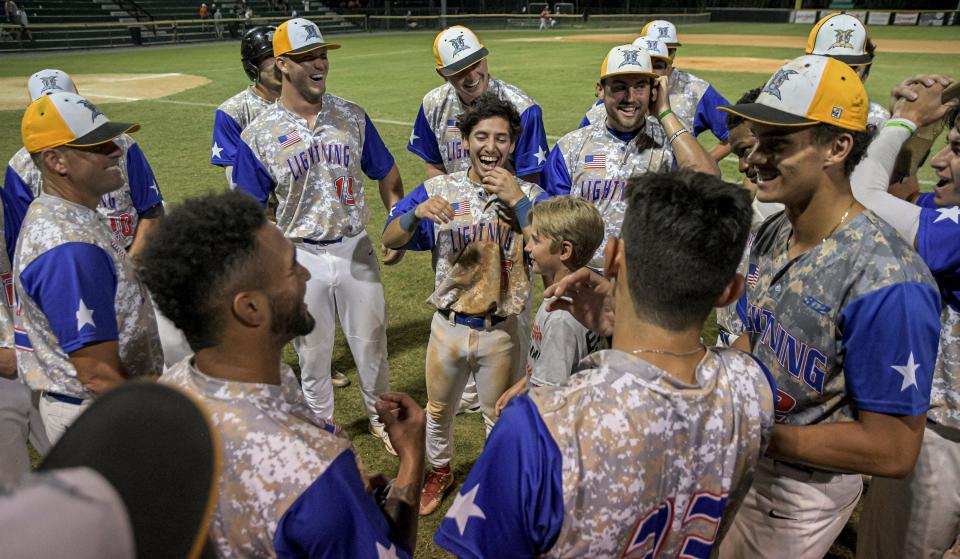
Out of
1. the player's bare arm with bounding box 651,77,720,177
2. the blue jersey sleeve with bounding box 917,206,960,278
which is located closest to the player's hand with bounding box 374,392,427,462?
the blue jersey sleeve with bounding box 917,206,960,278

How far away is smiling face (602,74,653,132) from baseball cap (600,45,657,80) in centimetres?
4

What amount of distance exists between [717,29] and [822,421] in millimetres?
46844

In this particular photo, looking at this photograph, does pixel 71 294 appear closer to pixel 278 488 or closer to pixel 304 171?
pixel 278 488

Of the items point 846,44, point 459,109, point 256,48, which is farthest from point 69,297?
point 846,44

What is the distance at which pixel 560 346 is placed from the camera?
3.18 m

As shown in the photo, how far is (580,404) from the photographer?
1653 mm

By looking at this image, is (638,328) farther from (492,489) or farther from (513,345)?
(513,345)

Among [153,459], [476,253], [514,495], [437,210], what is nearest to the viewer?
[153,459]

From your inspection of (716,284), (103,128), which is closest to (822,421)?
(716,284)

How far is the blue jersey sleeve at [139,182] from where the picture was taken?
15.4 feet

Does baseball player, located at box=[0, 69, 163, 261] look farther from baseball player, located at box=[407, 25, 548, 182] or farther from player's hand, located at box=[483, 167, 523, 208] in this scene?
player's hand, located at box=[483, 167, 523, 208]

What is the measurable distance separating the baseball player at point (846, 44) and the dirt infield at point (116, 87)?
18188 millimetres

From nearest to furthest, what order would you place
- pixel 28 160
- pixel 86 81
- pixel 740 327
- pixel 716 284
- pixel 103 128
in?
pixel 716 284, pixel 103 128, pixel 740 327, pixel 28 160, pixel 86 81

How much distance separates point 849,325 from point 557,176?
2685mm
